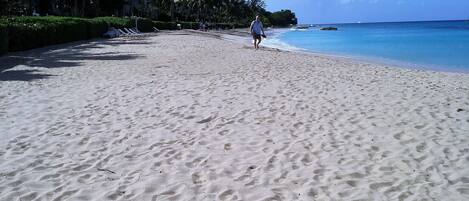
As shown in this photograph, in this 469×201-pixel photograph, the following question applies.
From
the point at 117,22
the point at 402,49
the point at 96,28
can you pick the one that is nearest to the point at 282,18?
the point at 117,22

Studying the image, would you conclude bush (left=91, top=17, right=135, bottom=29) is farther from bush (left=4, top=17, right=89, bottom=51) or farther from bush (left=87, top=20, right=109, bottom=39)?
bush (left=4, top=17, right=89, bottom=51)

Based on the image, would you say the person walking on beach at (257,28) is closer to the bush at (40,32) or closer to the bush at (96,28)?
the bush at (40,32)

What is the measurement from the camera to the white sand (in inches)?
158

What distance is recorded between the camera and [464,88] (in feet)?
32.5

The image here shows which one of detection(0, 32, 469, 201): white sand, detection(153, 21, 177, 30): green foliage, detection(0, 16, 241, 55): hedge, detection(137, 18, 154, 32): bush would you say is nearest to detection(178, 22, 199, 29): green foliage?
detection(153, 21, 177, 30): green foliage

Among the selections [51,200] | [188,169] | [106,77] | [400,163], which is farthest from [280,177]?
[106,77]

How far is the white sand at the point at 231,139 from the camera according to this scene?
13.1 ft

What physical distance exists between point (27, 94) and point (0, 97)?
0.47 m

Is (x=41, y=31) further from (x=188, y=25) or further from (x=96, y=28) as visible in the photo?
(x=188, y=25)

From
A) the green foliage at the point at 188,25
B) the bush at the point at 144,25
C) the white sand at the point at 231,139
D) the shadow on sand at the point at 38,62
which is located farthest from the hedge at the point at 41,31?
the green foliage at the point at 188,25

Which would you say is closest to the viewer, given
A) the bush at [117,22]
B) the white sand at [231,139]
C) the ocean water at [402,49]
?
the white sand at [231,139]

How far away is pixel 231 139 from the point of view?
5.55 meters

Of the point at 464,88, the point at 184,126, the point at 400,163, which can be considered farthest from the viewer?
the point at 464,88

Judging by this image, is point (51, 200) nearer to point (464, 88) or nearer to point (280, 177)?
point (280, 177)
